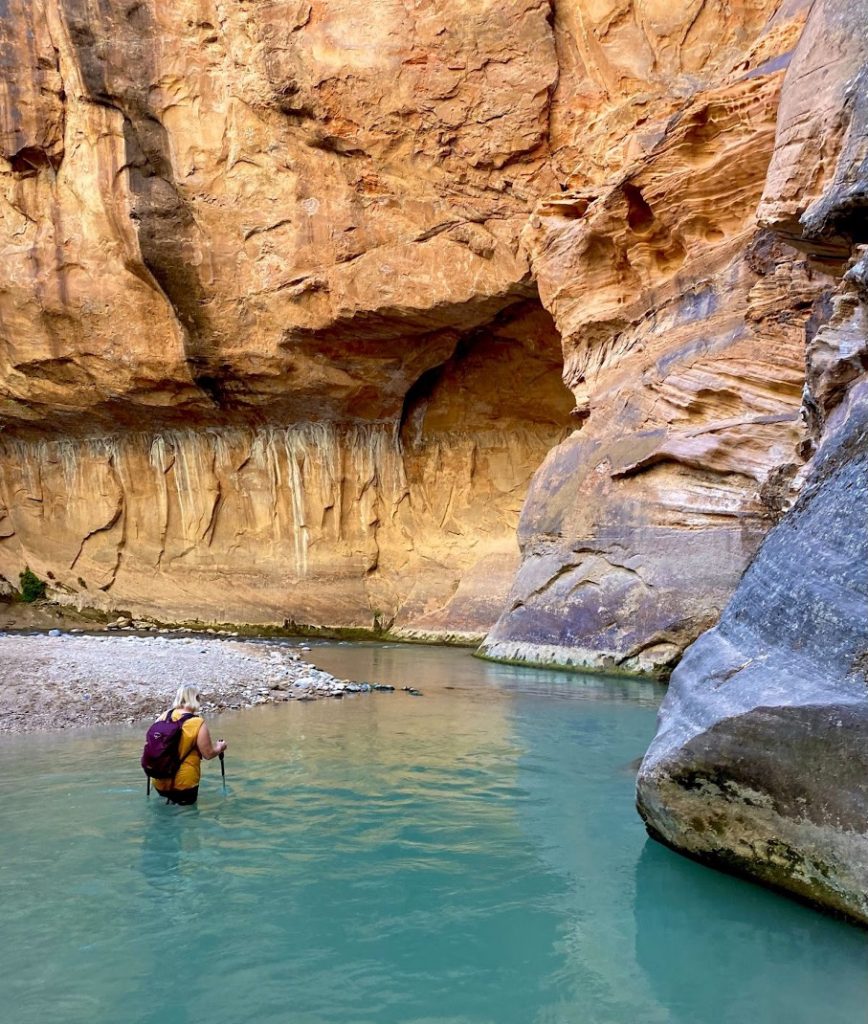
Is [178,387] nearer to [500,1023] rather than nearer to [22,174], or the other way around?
[22,174]

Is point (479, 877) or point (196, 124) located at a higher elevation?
point (196, 124)

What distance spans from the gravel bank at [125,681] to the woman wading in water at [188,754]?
3242mm

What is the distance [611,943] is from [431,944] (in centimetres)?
77

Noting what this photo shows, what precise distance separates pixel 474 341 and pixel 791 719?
20.5m

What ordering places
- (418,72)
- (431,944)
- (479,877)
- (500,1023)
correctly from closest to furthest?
(500,1023)
(431,944)
(479,877)
(418,72)

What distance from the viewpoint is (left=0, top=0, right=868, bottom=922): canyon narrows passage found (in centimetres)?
500

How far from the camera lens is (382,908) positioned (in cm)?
416

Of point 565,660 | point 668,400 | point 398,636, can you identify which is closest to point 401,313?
point 398,636

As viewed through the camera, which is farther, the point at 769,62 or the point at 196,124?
the point at 196,124

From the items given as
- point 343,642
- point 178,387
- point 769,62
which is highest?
point 769,62

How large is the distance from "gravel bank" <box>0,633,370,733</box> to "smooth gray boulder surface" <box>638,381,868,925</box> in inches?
245

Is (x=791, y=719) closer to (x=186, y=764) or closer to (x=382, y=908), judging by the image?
(x=382, y=908)

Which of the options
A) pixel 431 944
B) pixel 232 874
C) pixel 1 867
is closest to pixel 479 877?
pixel 431 944

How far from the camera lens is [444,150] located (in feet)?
65.9
